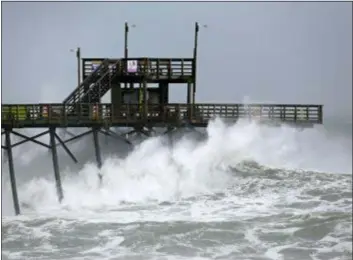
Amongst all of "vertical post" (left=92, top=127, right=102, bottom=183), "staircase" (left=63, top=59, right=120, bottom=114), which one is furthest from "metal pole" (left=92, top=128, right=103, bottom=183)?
"staircase" (left=63, top=59, right=120, bottom=114)

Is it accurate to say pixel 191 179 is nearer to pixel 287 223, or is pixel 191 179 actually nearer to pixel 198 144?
pixel 198 144

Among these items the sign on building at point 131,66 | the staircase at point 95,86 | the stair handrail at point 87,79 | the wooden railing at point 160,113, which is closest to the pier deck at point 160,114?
the wooden railing at point 160,113

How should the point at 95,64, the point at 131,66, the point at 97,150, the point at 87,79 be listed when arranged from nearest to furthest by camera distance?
the point at 97,150 < the point at 87,79 < the point at 131,66 < the point at 95,64

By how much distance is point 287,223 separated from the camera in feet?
40.3

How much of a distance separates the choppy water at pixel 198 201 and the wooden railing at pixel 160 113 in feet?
1.59

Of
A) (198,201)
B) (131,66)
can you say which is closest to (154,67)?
(131,66)

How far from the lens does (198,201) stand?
1573 cm

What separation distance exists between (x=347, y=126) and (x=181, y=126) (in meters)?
11.7

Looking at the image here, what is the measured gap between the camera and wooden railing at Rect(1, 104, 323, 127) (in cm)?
1691

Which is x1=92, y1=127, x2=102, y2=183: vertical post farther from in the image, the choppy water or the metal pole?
the choppy water

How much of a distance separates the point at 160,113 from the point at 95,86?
97.5 inches

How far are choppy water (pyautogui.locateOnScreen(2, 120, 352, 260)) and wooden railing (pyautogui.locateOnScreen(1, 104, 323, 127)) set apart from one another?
48 cm

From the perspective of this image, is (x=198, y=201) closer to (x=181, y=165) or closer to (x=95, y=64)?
(x=181, y=165)

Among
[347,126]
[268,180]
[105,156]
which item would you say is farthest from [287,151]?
[347,126]
